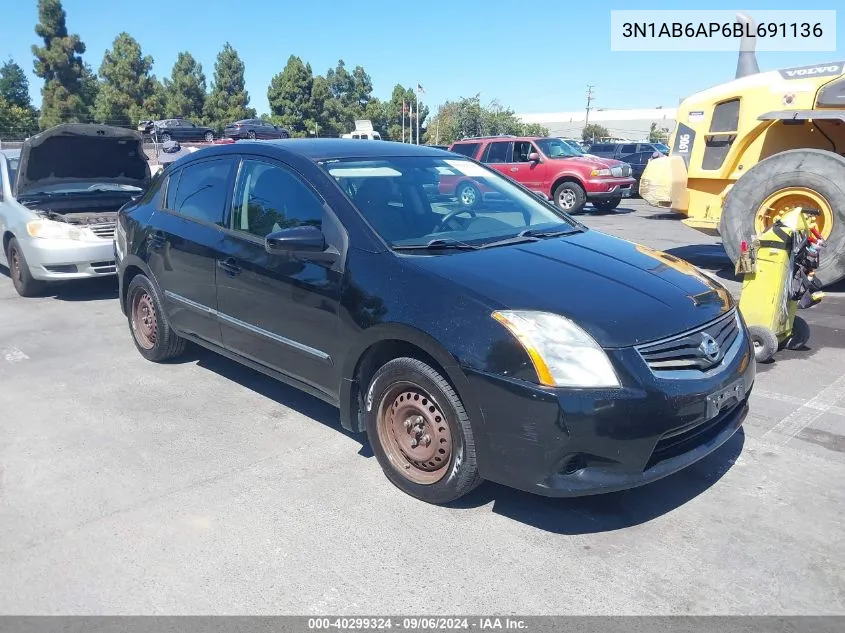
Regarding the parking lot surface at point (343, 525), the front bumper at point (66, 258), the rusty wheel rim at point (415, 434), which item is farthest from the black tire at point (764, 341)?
the front bumper at point (66, 258)

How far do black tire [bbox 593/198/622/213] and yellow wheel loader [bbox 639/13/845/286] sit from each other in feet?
24.9

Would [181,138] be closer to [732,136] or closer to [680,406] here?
[732,136]

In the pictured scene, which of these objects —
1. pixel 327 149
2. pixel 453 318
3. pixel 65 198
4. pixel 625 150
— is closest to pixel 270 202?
pixel 327 149

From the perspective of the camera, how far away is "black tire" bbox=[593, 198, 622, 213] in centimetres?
1661

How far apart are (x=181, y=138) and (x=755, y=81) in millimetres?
33967

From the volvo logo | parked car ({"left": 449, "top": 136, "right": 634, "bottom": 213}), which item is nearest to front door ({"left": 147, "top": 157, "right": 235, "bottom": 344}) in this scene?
the volvo logo

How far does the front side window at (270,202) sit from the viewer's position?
12.9ft

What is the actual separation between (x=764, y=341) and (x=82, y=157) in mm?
8250

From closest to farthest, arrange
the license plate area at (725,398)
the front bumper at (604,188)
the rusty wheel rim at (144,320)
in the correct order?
1. the license plate area at (725,398)
2. the rusty wheel rim at (144,320)
3. the front bumper at (604,188)

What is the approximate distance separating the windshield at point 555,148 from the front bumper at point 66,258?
11.6 meters

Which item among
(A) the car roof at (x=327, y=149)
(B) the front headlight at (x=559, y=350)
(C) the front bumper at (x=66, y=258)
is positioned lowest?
(C) the front bumper at (x=66, y=258)

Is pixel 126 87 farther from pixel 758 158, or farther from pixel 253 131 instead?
pixel 758 158

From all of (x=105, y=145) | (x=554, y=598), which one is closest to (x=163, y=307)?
(x=554, y=598)

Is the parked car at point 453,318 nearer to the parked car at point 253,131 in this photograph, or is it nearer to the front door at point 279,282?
the front door at point 279,282
